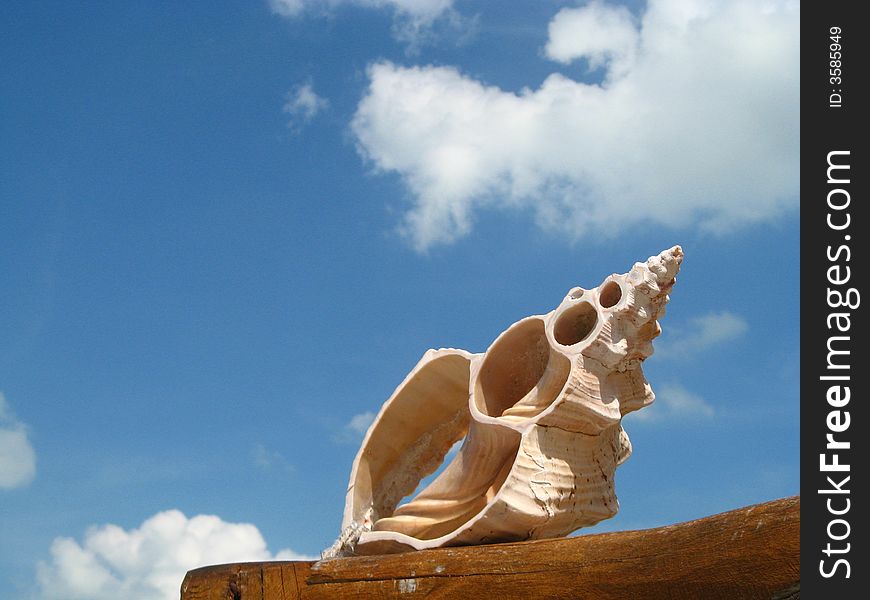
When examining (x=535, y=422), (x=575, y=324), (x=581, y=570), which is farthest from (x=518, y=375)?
(x=581, y=570)

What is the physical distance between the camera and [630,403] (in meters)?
3.39

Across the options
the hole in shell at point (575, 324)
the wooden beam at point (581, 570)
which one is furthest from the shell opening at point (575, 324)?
the wooden beam at point (581, 570)

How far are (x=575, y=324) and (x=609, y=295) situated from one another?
0.17 metres

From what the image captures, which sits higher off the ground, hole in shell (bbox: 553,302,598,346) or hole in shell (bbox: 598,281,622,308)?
hole in shell (bbox: 598,281,622,308)

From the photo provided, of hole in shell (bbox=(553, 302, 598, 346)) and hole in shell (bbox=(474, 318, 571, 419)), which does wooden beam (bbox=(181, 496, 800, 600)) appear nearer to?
hole in shell (bbox=(474, 318, 571, 419))

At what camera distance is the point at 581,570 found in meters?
2.58

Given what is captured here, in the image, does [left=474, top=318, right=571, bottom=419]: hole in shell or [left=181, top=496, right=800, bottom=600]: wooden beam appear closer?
[left=181, top=496, right=800, bottom=600]: wooden beam

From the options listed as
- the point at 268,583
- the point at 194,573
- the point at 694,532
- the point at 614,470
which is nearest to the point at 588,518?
the point at 614,470

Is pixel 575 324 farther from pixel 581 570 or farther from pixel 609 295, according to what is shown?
pixel 581 570

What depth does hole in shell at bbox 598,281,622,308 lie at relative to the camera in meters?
3.35

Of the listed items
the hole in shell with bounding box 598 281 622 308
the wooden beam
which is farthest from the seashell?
the wooden beam

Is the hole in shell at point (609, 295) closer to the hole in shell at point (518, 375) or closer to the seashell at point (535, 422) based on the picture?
the seashell at point (535, 422)

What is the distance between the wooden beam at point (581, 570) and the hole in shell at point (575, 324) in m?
0.88
